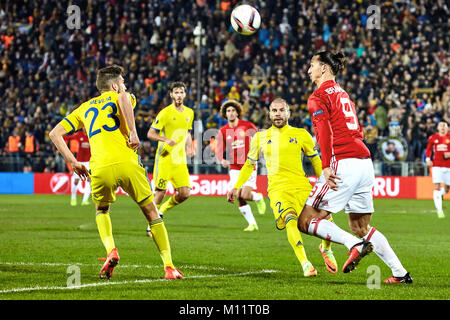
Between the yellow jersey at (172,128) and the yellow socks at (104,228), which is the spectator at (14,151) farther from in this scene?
the yellow socks at (104,228)

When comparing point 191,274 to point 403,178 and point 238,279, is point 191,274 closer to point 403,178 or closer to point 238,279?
point 238,279

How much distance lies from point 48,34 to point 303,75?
40.7 ft

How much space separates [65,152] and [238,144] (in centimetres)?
807

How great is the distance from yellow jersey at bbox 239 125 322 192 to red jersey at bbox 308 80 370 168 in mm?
1799

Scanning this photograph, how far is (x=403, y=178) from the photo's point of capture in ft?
88.5

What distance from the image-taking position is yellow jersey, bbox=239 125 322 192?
30.3 ft

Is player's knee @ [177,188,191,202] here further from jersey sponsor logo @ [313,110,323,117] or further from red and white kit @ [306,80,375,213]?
jersey sponsor logo @ [313,110,323,117]

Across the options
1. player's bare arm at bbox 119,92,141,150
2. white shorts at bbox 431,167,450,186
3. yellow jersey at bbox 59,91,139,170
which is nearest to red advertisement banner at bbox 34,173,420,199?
white shorts at bbox 431,167,450,186

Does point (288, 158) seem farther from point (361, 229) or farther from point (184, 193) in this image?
point (184, 193)

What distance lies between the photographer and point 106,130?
807 centimetres

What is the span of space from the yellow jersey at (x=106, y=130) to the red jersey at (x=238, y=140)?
7.57 metres

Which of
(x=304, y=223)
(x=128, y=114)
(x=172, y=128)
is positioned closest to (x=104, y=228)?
(x=128, y=114)

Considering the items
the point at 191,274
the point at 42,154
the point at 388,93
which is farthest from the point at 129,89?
the point at 191,274

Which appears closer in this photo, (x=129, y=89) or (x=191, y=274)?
(x=191, y=274)
